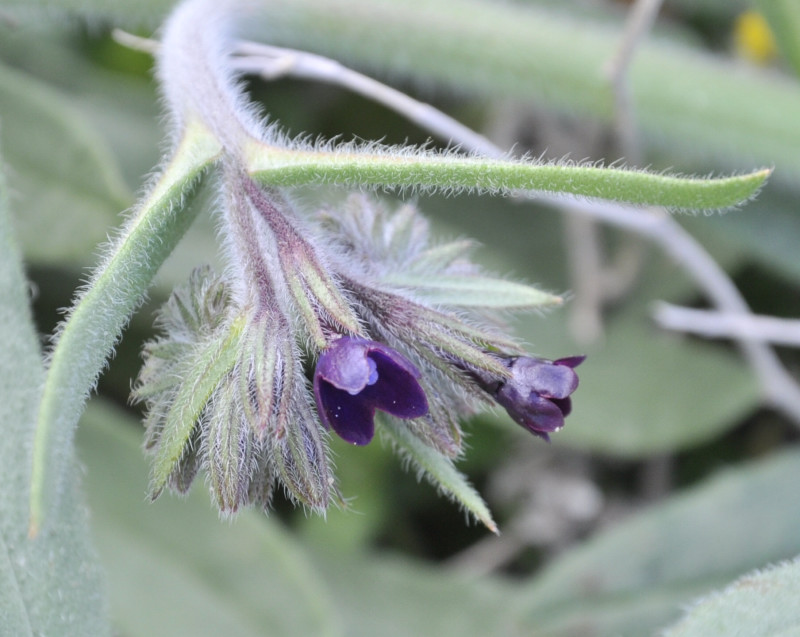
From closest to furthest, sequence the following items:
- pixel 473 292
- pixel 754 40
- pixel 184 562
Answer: pixel 473 292 → pixel 184 562 → pixel 754 40

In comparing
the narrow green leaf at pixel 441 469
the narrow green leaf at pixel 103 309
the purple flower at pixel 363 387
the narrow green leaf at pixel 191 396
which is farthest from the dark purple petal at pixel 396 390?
the narrow green leaf at pixel 103 309

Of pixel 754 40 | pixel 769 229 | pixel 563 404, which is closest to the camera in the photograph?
pixel 563 404

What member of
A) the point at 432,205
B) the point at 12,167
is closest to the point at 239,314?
the point at 12,167

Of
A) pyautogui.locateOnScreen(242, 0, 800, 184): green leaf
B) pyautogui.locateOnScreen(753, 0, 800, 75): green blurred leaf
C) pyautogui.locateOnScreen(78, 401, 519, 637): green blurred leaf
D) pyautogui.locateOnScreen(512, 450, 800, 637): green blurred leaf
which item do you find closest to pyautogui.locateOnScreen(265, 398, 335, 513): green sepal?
pyautogui.locateOnScreen(78, 401, 519, 637): green blurred leaf

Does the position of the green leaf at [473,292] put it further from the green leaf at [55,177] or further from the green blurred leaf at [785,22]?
the green blurred leaf at [785,22]

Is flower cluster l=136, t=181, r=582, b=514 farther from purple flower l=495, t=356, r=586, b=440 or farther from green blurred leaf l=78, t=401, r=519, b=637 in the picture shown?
green blurred leaf l=78, t=401, r=519, b=637

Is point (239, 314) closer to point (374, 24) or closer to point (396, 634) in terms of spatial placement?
point (374, 24)

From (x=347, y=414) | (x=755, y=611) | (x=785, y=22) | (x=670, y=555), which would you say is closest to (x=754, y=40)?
(x=785, y=22)

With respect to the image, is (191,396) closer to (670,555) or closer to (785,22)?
(670,555)
